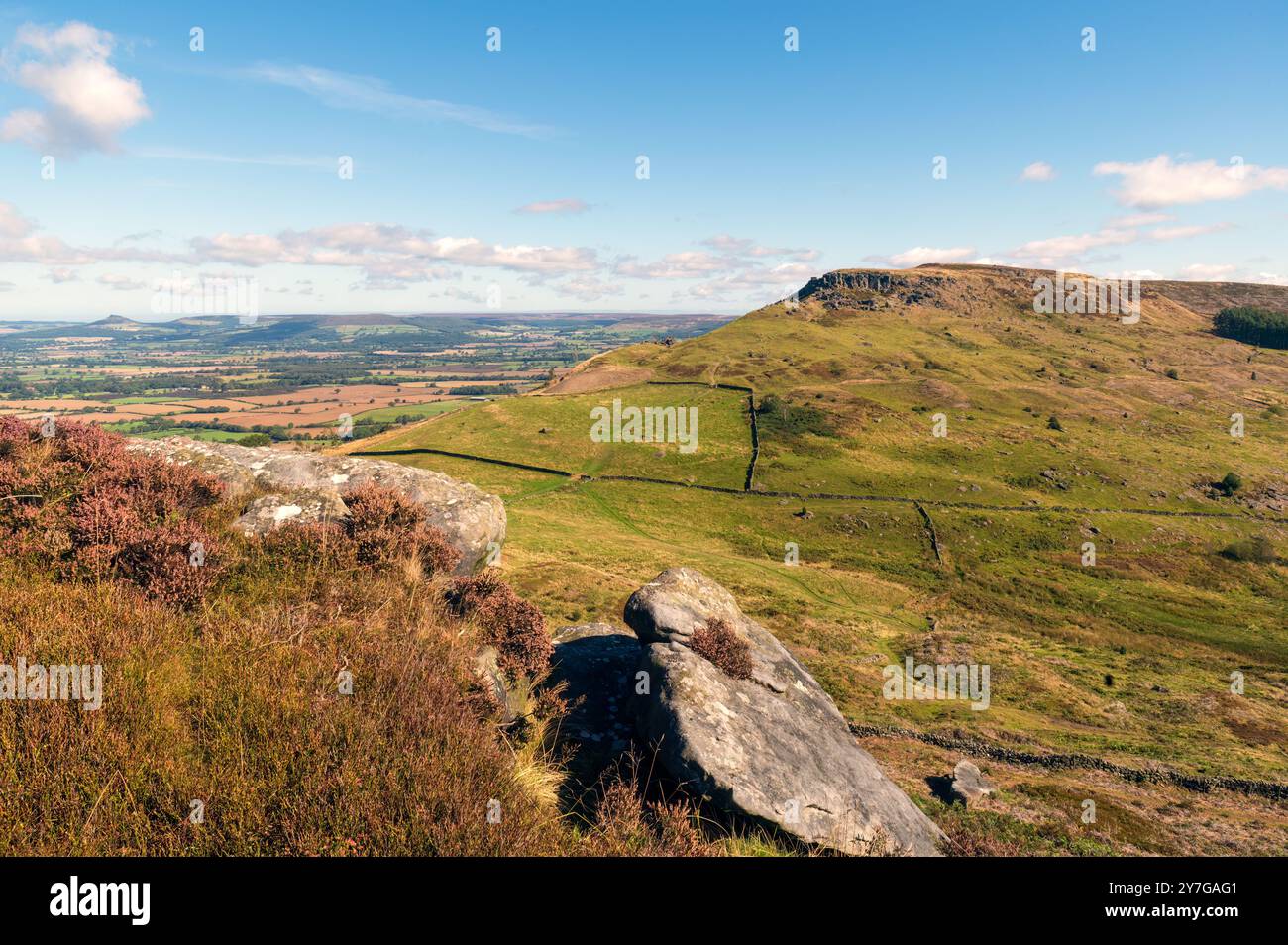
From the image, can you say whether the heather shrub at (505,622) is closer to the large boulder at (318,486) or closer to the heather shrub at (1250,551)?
the large boulder at (318,486)

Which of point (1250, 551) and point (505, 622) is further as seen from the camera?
point (1250, 551)

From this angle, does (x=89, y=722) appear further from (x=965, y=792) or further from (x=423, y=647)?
(x=965, y=792)

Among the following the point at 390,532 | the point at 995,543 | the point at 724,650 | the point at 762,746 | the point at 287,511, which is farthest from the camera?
the point at 995,543

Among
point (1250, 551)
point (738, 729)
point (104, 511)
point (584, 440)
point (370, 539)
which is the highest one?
point (104, 511)

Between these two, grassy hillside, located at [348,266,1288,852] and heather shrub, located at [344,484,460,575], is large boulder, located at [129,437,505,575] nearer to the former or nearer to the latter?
heather shrub, located at [344,484,460,575]

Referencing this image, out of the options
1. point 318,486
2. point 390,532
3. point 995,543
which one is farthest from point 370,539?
point 995,543

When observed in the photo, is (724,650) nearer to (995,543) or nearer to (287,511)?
(287,511)

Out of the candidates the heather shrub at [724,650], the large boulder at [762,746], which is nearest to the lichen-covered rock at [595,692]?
A: the large boulder at [762,746]
